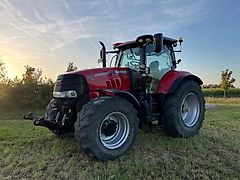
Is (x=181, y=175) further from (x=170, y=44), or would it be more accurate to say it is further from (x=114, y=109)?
(x=170, y=44)

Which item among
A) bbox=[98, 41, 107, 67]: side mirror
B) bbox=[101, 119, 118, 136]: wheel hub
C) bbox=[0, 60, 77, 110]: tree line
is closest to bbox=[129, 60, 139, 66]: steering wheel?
bbox=[98, 41, 107, 67]: side mirror

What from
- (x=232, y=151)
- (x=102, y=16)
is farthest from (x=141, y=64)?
(x=102, y=16)

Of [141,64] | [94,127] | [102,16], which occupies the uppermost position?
[102,16]

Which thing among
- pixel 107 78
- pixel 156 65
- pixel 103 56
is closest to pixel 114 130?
pixel 107 78

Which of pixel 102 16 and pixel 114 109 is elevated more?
pixel 102 16

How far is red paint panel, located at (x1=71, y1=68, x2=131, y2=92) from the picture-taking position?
14.9 ft

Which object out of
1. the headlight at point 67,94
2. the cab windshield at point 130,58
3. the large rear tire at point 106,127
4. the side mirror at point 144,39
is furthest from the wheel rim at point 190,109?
the headlight at point 67,94

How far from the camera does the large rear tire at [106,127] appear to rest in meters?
3.90

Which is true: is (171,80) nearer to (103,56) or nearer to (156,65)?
(156,65)

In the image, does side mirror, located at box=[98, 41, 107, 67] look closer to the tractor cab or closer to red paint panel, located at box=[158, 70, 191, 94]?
the tractor cab

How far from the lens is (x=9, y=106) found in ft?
56.3

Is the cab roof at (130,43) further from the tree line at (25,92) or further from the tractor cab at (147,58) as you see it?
the tree line at (25,92)

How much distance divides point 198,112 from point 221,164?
1.44 m

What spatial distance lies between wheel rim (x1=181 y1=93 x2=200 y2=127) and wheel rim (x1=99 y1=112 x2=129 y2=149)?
1.85 meters
